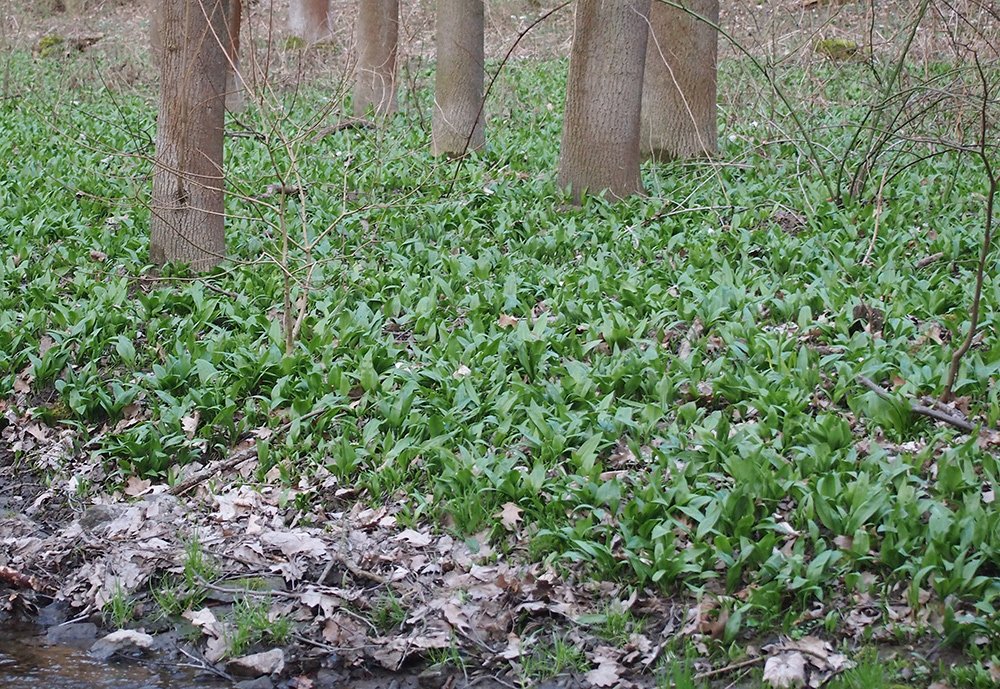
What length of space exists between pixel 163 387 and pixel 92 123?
848 cm

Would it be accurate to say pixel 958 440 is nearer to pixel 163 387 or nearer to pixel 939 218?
pixel 939 218

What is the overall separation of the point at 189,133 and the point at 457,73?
3978 millimetres

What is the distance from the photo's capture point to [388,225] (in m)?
8.76

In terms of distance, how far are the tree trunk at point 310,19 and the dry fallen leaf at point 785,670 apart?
1735 centimetres

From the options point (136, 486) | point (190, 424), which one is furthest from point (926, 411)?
point (136, 486)

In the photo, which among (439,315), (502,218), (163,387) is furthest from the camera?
(502,218)

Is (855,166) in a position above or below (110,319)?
above

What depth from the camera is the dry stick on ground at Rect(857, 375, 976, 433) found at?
472 centimetres

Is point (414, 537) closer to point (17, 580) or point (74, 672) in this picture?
point (74, 672)

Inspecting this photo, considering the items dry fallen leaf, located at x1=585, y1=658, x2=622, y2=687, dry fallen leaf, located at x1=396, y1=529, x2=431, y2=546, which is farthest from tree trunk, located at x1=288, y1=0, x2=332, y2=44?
dry fallen leaf, located at x1=585, y1=658, x2=622, y2=687

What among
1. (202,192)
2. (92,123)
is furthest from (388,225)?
(92,123)

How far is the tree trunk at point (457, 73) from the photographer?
35.9 feet

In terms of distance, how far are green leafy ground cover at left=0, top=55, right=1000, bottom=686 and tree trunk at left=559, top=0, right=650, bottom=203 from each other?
344 mm

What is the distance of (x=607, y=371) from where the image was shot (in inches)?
231
